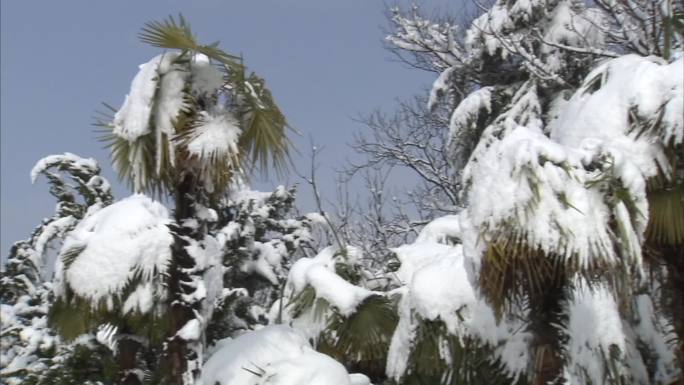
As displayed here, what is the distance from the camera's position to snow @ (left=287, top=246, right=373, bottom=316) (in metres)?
7.42

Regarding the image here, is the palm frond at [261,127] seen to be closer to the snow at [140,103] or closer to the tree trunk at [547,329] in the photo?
the snow at [140,103]

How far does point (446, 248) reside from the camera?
335 inches

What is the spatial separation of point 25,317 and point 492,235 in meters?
8.75

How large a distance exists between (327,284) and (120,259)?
78.4 inches

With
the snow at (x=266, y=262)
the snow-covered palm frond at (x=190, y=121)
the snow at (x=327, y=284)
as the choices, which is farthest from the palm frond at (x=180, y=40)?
the snow at (x=266, y=262)

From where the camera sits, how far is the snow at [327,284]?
742cm

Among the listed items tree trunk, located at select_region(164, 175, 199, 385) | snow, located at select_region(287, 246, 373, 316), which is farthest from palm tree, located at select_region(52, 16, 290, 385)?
snow, located at select_region(287, 246, 373, 316)

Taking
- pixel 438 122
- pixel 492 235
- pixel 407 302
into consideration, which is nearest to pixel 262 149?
pixel 492 235

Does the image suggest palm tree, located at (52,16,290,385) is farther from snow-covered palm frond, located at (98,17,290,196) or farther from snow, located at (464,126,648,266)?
snow, located at (464,126,648,266)

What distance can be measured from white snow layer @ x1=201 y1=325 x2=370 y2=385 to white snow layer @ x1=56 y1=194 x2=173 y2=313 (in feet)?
3.44

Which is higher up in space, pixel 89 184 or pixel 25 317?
pixel 89 184

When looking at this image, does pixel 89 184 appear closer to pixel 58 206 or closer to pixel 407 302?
pixel 58 206

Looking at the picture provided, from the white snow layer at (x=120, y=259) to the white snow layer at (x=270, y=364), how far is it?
1048mm

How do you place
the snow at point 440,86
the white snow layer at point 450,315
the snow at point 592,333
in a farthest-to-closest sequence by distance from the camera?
the snow at point 440,86 → the white snow layer at point 450,315 → the snow at point 592,333
